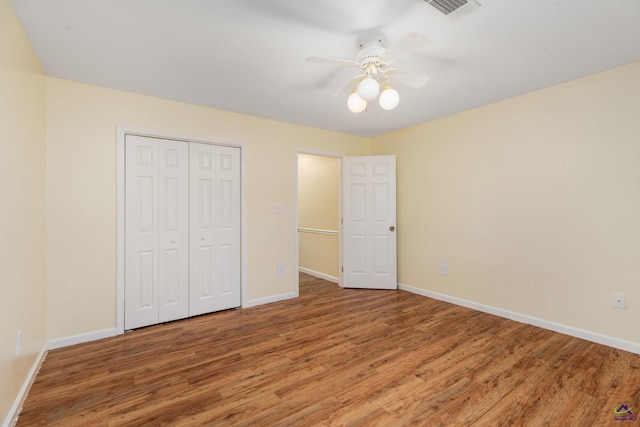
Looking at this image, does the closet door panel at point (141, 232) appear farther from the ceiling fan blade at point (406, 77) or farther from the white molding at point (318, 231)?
the white molding at point (318, 231)

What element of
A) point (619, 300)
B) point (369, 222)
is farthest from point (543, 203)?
point (369, 222)

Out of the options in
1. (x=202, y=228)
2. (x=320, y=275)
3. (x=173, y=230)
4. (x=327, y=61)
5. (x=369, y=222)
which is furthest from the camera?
(x=320, y=275)

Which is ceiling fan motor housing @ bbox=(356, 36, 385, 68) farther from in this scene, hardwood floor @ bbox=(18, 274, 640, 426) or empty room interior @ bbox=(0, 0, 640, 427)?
hardwood floor @ bbox=(18, 274, 640, 426)

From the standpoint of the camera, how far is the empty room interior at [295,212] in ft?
5.87

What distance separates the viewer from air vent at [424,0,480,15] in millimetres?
1589

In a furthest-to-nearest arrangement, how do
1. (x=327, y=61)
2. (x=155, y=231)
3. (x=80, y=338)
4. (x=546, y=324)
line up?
(x=155, y=231)
(x=546, y=324)
(x=80, y=338)
(x=327, y=61)

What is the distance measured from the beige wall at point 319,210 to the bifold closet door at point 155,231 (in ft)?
7.96

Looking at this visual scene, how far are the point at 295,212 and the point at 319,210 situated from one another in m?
1.40

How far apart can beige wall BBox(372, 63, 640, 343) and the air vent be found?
1.91 m

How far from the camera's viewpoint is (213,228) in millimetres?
3438

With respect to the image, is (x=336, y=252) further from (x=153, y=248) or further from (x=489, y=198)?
(x=153, y=248)

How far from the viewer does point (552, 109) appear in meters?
2.86

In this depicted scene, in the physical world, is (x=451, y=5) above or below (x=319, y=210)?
above

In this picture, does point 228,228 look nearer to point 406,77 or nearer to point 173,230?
point 173,230
